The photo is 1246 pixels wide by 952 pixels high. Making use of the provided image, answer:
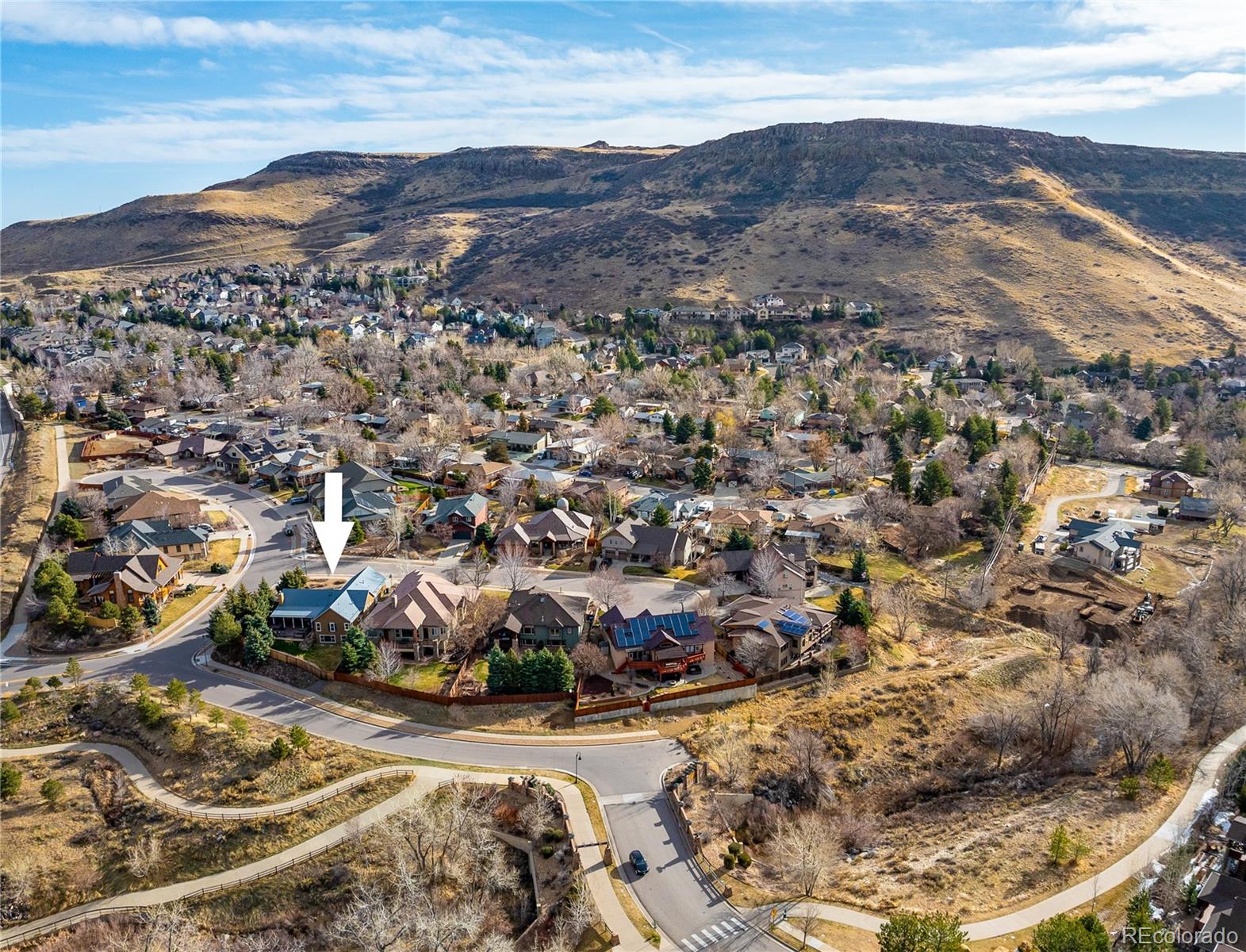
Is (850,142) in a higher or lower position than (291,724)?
higher

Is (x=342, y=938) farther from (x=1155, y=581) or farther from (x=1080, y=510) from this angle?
(x=1080, y=510)

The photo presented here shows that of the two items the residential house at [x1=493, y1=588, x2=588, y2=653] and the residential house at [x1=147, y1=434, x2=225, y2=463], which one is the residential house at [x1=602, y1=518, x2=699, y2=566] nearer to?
the residential house at [x1=493, y1=588, x2=588, y2=653]

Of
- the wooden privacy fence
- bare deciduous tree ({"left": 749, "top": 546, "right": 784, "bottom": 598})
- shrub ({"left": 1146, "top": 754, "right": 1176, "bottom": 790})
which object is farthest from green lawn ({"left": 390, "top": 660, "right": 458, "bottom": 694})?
shrub ({"left": 1146, "top": 754, "right": 1176, "bottom": 790})

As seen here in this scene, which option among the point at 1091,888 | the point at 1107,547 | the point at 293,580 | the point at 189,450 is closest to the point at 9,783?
the point at 293,580

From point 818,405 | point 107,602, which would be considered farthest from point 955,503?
point 107,602

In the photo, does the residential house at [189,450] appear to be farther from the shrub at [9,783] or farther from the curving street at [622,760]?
the shrub at [9,783]

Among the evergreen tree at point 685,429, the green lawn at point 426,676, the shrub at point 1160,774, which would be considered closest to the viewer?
the shrub at point 1160,774

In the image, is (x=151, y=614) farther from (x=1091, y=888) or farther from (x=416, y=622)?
(x=1091, y=888)

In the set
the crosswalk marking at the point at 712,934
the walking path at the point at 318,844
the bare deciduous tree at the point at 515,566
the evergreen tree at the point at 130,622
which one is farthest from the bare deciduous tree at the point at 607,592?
the evergreen tree at the point at 130,622
